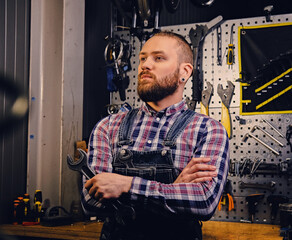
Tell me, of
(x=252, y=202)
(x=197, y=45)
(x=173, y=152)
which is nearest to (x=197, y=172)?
(x=173, y=152)

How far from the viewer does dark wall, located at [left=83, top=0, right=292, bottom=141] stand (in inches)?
103

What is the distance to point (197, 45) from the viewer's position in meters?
2.55

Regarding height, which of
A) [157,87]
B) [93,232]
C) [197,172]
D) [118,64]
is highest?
[118,64]

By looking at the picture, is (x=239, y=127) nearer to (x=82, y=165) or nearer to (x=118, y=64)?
(x=118, y=64)

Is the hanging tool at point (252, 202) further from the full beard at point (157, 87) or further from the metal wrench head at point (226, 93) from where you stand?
the full beard at point (157, 87)

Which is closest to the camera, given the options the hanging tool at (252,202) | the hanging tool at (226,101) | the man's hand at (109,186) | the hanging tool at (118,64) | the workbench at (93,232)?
the man's hand at (109,186)

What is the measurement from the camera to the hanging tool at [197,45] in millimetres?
2494

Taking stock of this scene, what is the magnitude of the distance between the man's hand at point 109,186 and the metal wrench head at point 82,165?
3.1 inches

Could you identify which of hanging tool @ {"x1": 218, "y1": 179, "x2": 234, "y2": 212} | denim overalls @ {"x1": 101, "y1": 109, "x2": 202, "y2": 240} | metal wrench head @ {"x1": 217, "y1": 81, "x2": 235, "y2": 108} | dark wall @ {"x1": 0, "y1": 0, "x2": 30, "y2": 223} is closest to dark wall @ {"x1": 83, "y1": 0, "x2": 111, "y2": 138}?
dark wall @ {"x1": 0, "y1": 0, "x2": 30, "y2": 223}

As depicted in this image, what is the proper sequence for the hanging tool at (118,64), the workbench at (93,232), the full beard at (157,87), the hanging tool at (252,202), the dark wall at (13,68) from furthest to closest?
the hanging tool at (118,64) < the hanging tool at (252,202) < the dark wall at (13,68) < the workbench at (93,232) < the full beard at (157,87)

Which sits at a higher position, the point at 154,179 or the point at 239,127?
the point at 239,127

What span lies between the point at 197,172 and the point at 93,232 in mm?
912

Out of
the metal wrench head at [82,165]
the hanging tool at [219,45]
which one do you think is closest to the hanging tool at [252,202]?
the hanging tool at [219,45]

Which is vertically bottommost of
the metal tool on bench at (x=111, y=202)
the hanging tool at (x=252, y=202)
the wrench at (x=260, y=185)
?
the hanging tool at (x=252, y=202)
